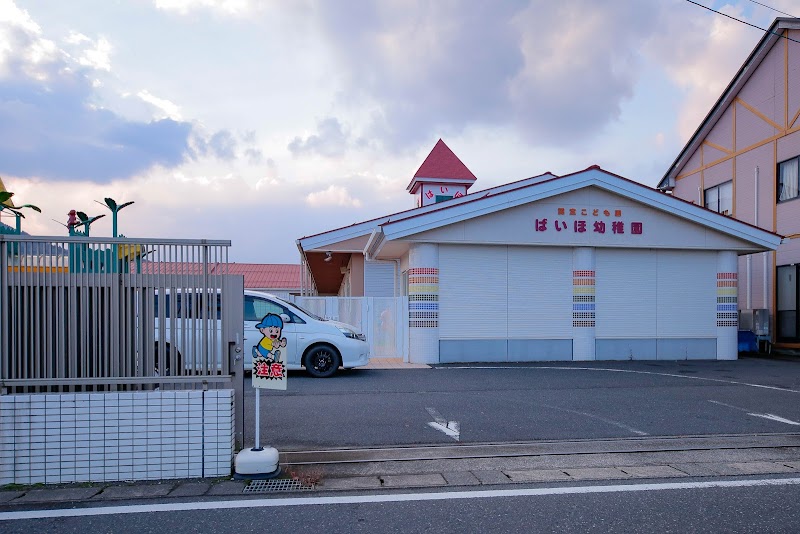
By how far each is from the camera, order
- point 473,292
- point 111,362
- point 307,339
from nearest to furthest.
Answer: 1. point 111,362
2. point 307,339
3. point 473,292

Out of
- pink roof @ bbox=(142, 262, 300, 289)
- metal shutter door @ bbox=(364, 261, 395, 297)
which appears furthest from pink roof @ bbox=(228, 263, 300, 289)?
metal shutter door @ bbox=(364, 261, 395, 297)

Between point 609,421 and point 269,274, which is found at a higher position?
point 269,274

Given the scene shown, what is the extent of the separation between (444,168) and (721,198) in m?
9.94

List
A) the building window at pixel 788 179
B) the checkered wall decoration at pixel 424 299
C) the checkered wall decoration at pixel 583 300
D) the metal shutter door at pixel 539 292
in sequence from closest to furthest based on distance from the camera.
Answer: the checkered wall decoration at pixel 424 299
the metal shutter door at pixel 539 292
the checkered wall decoration at pixel 583 300
the building window at pixel 788 179

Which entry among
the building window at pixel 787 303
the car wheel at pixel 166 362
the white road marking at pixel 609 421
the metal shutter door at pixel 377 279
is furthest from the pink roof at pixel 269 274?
the car wheel at pixel 166 362

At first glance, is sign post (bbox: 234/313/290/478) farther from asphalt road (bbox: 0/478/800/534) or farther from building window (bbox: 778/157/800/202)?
building window (bbox: 778/157/800/202)

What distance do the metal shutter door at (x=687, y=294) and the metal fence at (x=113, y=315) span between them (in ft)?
41.2

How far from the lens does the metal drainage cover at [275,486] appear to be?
532 centimetres

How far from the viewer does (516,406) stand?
9.05 meters

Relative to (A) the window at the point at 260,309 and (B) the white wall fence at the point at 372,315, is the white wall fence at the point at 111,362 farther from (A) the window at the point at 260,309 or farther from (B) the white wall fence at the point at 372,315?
(B) the white wall fence at the point at 372,315

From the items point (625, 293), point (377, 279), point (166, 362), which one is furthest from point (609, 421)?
point (377, 279)

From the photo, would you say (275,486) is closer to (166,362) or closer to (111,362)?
(166,362)

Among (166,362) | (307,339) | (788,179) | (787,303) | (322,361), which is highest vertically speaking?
(788,179)

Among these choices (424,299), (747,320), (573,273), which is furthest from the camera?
(747,320)
